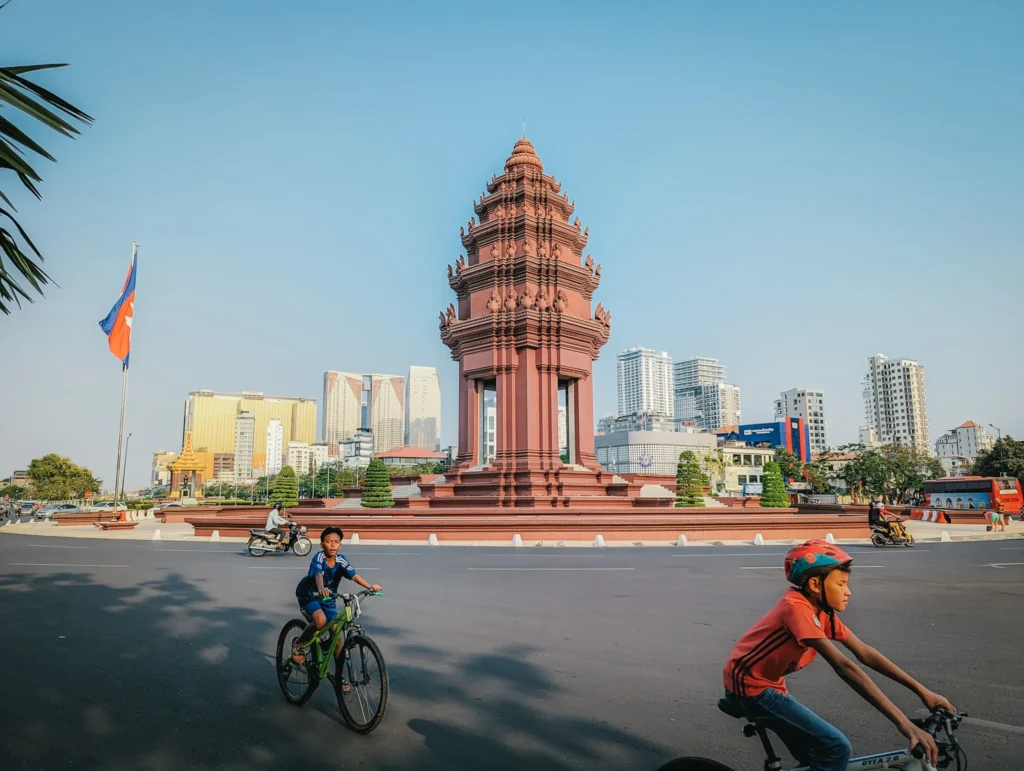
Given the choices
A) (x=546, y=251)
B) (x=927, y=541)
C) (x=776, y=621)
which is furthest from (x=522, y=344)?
(x=776, y=621)

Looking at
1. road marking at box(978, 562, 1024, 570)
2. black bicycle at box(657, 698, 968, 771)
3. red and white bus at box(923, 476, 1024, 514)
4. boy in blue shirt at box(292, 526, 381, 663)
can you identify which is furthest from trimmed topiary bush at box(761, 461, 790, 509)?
black bicycle at box(657, 698, 968, 771)

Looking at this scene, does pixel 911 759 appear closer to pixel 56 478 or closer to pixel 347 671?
pixel 347 671

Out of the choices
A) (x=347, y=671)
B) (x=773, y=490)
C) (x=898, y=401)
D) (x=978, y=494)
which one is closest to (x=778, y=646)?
(x=347, y=671)

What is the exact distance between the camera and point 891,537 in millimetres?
A: 21750

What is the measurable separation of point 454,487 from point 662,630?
20.0m

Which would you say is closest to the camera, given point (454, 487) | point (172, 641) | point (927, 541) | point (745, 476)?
point (172, 641)

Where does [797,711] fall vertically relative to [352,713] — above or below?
above

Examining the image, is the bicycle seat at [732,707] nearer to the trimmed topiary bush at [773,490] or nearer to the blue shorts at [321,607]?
the blue shorts at [321,607]

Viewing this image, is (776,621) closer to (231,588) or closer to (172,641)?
(172,641)

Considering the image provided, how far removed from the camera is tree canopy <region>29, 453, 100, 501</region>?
249ft

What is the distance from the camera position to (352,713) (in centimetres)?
527

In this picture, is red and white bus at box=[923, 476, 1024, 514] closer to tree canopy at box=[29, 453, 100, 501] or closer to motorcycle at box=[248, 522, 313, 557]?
motorcycle at box=[248, 522, 313, 557]

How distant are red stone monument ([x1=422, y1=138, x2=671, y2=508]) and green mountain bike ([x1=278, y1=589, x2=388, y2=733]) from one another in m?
20.8

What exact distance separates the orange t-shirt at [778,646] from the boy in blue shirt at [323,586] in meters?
3.34
